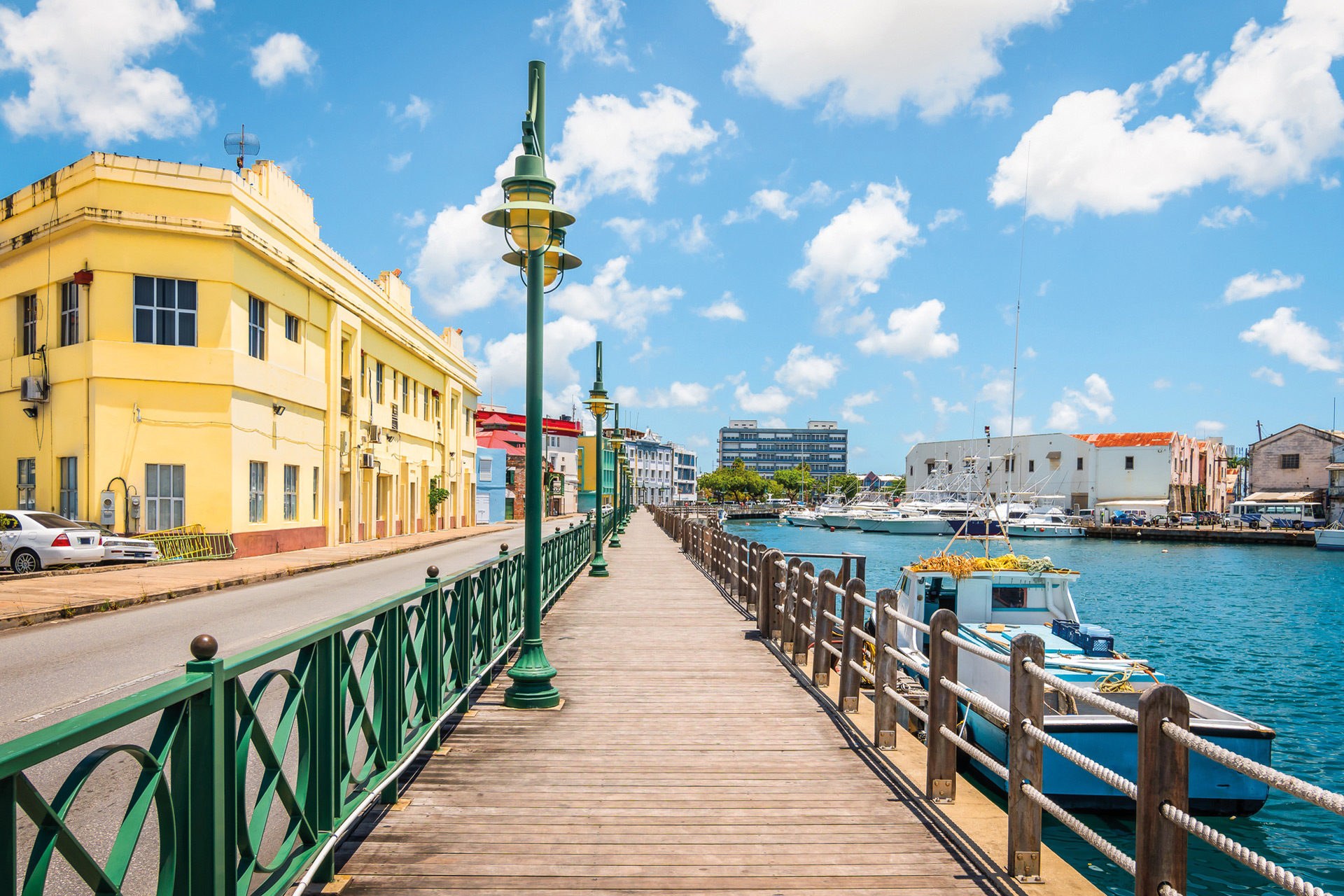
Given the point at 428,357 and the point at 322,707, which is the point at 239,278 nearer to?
the point at 428,357

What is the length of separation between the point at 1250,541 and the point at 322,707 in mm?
75685

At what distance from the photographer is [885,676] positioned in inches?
246

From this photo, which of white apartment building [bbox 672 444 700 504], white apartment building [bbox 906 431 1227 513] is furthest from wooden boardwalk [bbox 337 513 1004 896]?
white apartment building [bbox 672 444 700 504]

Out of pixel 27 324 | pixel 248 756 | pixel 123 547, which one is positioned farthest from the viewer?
pixel 27 324

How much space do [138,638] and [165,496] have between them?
11.7m

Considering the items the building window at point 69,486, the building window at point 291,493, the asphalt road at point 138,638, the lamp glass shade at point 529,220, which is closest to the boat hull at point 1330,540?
the asphalt road at point 138,638

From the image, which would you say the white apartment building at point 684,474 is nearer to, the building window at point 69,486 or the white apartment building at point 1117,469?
the white apartment building at point 1117,469

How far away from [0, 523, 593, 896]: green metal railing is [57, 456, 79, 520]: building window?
1700 cm

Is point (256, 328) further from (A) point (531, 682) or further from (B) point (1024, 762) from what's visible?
(B) point (1024, 762)

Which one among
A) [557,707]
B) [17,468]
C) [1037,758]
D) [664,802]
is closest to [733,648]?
[557,707]

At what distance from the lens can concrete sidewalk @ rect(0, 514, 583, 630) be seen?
12.8m

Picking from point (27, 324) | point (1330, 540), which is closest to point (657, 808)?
point (27, 324)

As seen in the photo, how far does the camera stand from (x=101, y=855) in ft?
14.3

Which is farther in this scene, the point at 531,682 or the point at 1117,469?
the point at 1117,469
